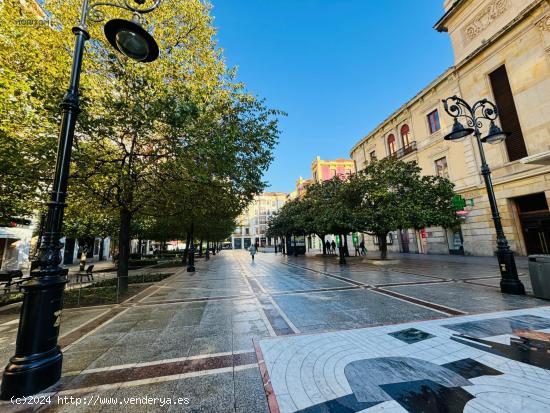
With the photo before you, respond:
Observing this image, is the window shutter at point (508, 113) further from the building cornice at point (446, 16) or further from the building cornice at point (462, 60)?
the building cornice at point (446, 16)

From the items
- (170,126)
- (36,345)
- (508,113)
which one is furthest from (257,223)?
(36,345)

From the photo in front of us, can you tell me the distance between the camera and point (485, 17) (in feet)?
60.5

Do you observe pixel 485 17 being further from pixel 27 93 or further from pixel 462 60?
pixel 27 93

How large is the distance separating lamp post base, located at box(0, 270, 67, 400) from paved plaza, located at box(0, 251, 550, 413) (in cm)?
25

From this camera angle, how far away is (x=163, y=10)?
891 cm

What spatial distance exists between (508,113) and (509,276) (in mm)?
15636

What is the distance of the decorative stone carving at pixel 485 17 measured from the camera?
17312mm

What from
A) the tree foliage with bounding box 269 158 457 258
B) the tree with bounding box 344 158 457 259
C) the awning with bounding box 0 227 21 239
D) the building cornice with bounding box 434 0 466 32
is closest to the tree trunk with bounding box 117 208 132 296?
the tree foliage with bounding box 269 158 457 258

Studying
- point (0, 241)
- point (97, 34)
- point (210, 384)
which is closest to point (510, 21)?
point (97, 34)

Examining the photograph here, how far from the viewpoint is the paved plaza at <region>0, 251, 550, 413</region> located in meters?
2.86

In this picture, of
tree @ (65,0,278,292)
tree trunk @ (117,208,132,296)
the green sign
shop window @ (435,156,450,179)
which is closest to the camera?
tree @ (65,0,278,292)

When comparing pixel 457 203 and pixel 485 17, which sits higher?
pixel 485 17

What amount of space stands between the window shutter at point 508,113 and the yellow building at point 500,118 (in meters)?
0.06

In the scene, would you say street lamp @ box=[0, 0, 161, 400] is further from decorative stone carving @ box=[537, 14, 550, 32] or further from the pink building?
the pink building
